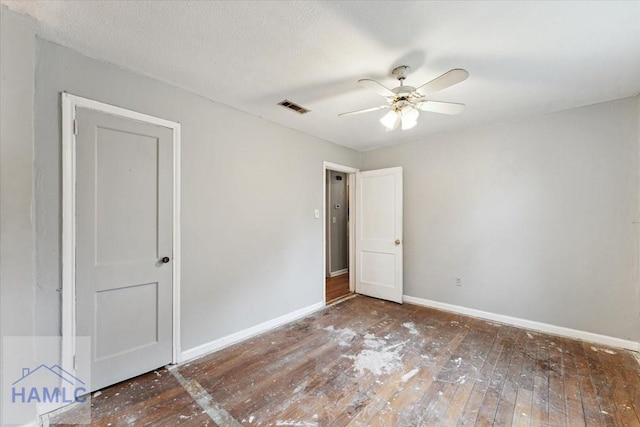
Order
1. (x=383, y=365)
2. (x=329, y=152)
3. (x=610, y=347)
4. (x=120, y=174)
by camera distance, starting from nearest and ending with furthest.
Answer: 1. (x=120, y=174)
2. (x=383, y=365)
3. (x=610, y=347)
4. (x=329, y=152)

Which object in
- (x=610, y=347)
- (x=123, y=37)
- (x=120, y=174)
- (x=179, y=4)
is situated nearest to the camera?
(x=179, y=4)

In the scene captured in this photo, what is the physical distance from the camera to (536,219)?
297cm

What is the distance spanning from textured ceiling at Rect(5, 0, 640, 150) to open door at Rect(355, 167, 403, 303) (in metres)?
1.67

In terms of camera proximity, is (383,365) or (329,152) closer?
(383,365)

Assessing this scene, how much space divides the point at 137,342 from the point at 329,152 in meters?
3.12

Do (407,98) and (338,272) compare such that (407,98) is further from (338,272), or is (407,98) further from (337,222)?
(338,272)

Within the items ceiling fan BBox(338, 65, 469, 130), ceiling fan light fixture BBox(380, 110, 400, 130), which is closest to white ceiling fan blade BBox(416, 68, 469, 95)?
ceiling fan BBox(338, 65, 469, 130)

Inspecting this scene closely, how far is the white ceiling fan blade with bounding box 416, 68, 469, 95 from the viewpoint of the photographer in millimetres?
1662

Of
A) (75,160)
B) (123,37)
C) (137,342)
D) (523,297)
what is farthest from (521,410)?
(123,37)

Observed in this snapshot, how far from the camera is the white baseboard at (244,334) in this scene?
2.38 meters

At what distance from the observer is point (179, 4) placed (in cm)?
142

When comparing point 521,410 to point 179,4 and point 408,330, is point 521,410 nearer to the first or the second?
point 408,330

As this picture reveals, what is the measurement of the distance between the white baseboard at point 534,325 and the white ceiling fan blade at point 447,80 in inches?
114

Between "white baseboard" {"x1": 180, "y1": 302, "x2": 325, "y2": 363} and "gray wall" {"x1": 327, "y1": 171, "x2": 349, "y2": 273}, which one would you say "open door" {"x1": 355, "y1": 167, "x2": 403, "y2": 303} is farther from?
"gray wall" {"x1": 327, "y1": 171, "x2": 349, "y2": 273}
